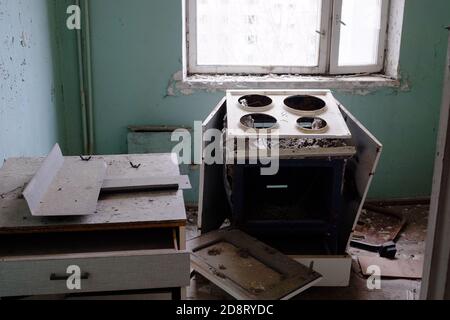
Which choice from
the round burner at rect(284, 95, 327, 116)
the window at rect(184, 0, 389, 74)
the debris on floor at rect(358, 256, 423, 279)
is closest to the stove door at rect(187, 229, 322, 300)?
the debris on floor at rect(358, 256, 423, 279)

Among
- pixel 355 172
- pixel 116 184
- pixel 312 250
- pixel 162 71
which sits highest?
pixel 162 71

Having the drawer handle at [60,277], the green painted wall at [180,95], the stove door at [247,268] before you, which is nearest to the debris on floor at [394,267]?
the stove door at [247,268]

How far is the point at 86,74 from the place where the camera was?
3.38 metres

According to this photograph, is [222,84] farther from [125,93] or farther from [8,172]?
[8,172]

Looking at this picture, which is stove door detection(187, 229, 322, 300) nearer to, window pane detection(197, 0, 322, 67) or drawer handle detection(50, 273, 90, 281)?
drawer handle detection(50, 273, 90, 281)

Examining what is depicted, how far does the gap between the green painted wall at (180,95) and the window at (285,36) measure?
22 cm

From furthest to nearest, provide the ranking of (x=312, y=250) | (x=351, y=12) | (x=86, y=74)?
(x=351, y=12), (x=86, y=74), (x=312, y=250)

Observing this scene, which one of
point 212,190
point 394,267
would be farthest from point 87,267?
point 394,267

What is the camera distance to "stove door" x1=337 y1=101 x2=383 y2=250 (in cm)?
259

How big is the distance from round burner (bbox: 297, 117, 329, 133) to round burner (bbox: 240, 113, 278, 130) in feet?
0.44

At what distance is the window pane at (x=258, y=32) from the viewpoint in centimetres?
353

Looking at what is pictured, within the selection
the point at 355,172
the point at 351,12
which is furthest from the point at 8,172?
the point at 351,12

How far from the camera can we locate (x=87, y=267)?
1561 mm

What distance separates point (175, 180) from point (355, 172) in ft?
3.96
